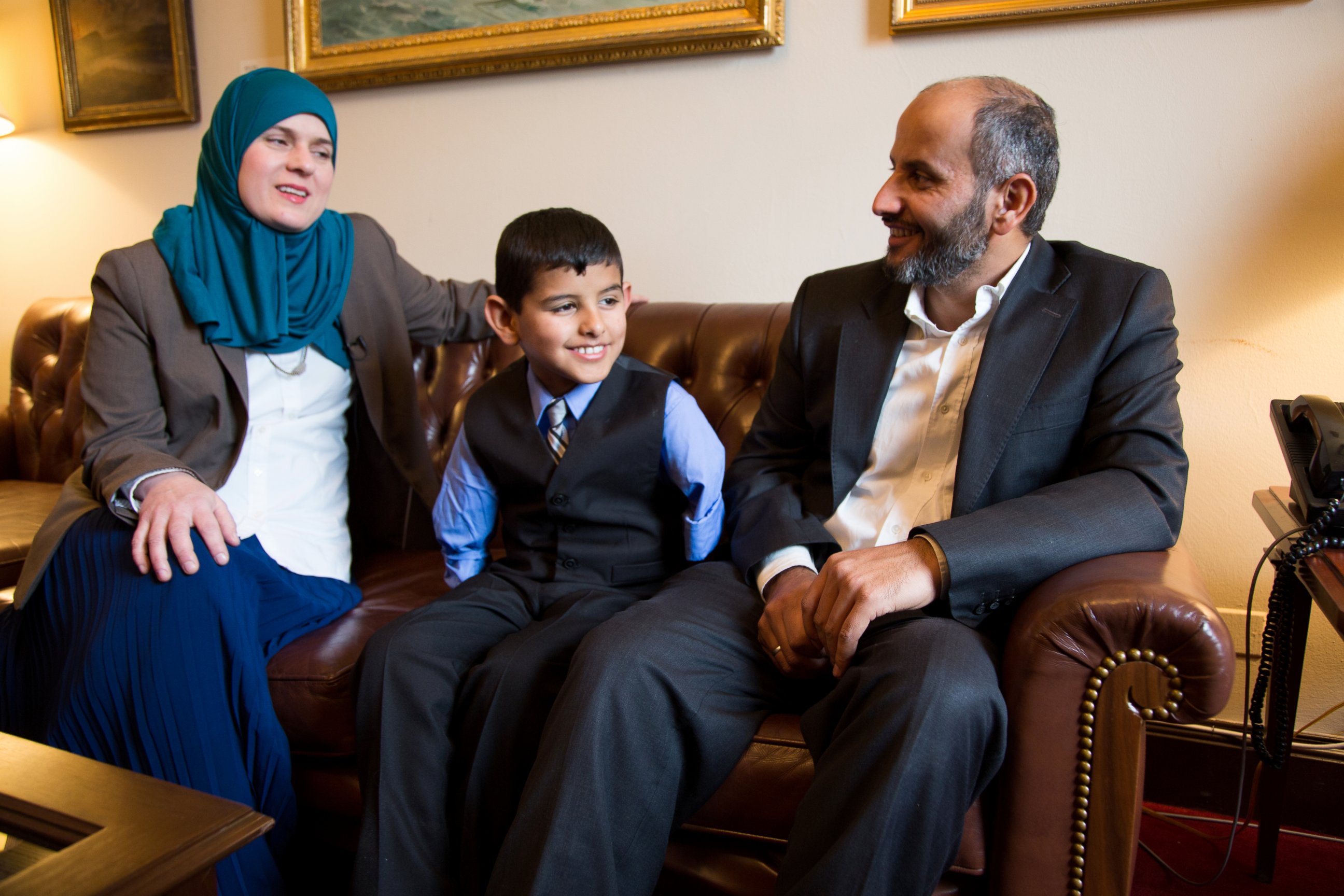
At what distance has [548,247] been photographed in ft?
5.16

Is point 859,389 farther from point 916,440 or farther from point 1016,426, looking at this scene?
point 1016,426

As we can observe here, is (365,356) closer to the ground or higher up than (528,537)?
higher up

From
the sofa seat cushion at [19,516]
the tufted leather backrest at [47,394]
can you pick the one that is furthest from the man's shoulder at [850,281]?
the tufted leather backrest at [47,394]

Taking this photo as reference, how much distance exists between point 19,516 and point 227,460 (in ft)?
2.78

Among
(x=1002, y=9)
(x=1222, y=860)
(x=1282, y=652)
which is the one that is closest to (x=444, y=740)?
(x=1282, y=652)

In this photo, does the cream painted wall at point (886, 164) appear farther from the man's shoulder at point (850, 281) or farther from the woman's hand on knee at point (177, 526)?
the woman's hand on knee at point (177, 526)

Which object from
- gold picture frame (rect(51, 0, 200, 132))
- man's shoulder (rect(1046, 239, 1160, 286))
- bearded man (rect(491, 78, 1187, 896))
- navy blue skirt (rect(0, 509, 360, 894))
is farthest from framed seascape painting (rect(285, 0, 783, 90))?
navy blue skirt (rect(0, 509, 360, 894))

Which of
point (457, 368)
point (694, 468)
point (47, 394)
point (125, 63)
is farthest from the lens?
point (125, 63)

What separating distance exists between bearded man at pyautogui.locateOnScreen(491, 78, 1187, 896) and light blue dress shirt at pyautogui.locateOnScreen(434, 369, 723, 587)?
0.21ft

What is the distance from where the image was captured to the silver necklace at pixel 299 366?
189 cm

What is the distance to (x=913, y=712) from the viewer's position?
1098 millimetres

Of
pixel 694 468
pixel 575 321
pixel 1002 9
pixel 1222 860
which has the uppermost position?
pixel 1002 9

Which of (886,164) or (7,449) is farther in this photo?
(7,449)

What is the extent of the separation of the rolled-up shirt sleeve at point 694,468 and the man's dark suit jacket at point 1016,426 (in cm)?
6
